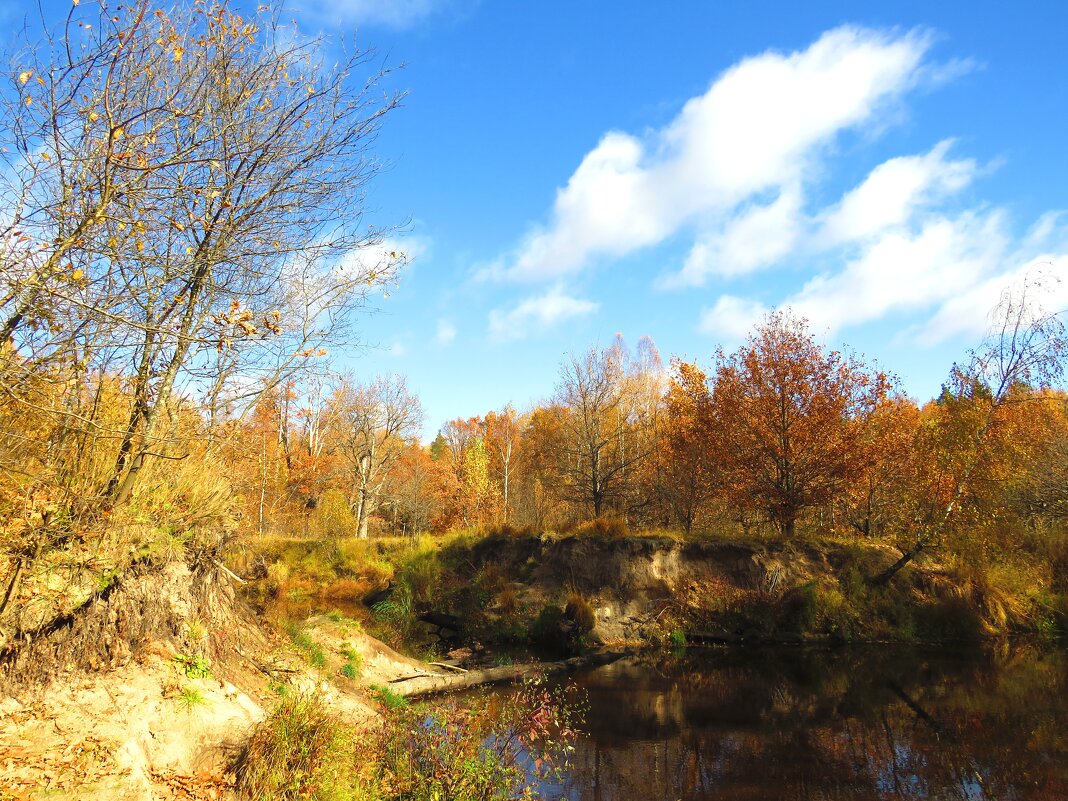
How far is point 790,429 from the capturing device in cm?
2408

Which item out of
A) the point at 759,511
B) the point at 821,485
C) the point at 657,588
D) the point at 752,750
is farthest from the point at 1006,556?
the point at 752,750

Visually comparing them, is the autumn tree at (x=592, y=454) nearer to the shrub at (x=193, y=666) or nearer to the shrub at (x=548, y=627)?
the shrub at (x=548, y=627)

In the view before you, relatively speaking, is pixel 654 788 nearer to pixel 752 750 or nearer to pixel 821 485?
pixel 752 750

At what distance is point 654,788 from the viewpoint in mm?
8797

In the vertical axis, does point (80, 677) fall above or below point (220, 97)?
below

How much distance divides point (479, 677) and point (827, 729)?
23.7ft

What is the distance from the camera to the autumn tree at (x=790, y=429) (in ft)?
77.8

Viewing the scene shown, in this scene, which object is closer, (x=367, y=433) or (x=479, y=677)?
(x=479, y=677)

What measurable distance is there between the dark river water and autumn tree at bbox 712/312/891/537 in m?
7.32

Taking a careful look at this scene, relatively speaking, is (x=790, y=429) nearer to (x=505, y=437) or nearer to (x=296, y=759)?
(x=296, y=759)

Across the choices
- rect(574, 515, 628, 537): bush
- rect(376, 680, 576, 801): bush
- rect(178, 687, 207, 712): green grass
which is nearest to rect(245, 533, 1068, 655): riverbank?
rect(574, 515, 628, 537): bush

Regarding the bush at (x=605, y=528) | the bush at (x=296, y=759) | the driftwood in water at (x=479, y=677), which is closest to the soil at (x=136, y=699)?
the bush at (x=296, y=759)

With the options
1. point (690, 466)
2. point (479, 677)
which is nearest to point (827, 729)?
point (479, 677)

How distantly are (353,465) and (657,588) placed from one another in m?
22.9
